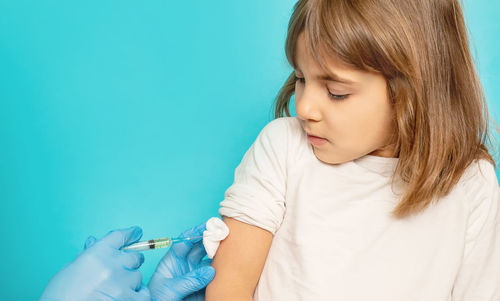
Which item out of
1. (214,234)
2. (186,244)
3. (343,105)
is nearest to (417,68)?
(343,105)

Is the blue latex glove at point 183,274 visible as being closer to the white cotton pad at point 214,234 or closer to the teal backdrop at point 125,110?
the white cotton pad at point 214,234

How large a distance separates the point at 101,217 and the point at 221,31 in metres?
0.88

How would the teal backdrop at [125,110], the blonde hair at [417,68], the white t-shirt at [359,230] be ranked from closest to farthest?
the blonde hair at [417,68] < the white t-shirt at [359,230] < the teal backdrop at [125,110]

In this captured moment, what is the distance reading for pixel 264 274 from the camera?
4.37ft

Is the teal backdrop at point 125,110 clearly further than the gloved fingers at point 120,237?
Yes

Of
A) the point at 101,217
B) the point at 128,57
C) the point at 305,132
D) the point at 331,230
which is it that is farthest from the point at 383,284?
the point at 128,57

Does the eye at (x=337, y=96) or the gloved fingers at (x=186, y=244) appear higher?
the eye at (x=337, y=96)

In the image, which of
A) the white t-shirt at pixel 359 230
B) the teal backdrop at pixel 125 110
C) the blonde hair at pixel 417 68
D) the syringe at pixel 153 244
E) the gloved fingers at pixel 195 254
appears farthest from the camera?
the teal backdrop at pixel 125 110

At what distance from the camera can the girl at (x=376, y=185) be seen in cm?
122

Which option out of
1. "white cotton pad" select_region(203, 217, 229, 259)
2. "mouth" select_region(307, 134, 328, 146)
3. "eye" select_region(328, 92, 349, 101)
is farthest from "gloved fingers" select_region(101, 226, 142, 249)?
"eye" select_region(328, 92, 349, 101)

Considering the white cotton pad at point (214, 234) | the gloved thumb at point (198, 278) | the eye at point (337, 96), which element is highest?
the eye at point (337, 96)

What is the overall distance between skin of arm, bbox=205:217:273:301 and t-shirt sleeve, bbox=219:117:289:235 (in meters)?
0.03

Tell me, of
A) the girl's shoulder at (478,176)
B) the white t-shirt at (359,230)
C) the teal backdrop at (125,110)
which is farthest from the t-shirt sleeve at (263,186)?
the teal backdrop at (125,110)

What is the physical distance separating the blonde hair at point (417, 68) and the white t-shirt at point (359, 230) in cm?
5
